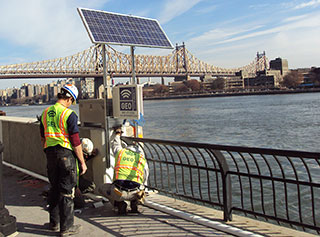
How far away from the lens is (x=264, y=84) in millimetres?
156875

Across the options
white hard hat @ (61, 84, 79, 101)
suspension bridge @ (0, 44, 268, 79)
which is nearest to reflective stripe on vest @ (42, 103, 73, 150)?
white hard hat @ (61, 84, 79, 101)

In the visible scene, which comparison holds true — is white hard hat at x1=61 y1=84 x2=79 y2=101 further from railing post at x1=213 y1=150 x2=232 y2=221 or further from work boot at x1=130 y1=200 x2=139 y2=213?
railing post at x1=213 y1=150 x2=232 y2=221

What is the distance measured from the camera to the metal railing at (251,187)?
12.4 ft

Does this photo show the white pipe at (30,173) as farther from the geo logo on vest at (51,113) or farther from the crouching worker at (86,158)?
the geo logo on vest at (51,113)

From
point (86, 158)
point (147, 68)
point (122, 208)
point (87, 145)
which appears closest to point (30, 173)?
point (86, 158)

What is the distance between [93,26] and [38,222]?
322 cm

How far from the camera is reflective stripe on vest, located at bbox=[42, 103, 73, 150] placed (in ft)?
12.9

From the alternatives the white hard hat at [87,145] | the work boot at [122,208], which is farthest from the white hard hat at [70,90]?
the work boot at [122,208]

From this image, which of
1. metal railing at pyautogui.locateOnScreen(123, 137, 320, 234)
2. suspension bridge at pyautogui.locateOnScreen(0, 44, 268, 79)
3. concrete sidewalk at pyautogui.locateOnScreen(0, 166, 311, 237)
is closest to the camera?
metal railing at pyautogui.locateOnScreen(123, 137, 320, 234)

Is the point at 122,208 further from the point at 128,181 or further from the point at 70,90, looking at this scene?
the point at 70,90

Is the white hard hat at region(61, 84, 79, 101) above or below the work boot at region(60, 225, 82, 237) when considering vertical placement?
above

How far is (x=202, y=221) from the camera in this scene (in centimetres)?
415

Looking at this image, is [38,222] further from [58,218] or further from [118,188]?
[118,188]

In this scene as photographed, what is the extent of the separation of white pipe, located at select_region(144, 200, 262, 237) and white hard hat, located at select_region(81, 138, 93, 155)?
113 cm
